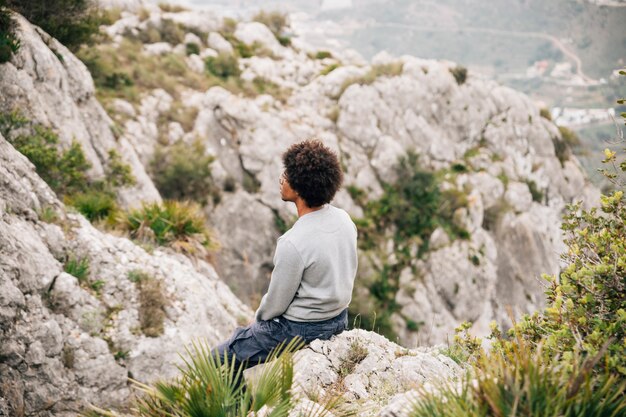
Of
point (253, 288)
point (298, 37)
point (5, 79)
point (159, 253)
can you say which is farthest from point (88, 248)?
point (298, 37)

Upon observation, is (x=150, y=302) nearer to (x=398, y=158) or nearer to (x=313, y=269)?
(x=313, y=269)

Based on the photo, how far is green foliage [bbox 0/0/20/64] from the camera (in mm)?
8477

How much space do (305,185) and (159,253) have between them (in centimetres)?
609

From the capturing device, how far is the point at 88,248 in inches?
284

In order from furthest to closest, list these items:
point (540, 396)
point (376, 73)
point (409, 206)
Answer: point (376, 73), point (409, 206), point (540, 396)

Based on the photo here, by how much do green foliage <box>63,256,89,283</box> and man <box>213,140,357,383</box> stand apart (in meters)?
3.79

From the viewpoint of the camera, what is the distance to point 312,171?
3801mm

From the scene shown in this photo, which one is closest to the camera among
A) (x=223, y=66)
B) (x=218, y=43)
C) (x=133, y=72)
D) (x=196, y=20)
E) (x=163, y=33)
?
(x=133, y=72)

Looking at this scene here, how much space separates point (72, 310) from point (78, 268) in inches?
29.1

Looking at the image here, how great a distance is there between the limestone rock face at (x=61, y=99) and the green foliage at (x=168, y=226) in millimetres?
1402

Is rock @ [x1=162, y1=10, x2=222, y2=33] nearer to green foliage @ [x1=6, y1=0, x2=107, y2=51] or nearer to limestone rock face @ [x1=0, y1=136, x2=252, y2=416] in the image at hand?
green foliage @ [x1=6, y1=0, x2=107, y2=51]

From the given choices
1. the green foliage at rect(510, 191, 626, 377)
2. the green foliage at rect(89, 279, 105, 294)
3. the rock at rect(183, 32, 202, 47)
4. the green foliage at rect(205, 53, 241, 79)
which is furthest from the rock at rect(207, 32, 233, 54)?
the green foliage at rect(510, 191, 626, 377)

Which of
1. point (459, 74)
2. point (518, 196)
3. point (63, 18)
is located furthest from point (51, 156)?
point (459, 74)

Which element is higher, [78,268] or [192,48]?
[192,48]
